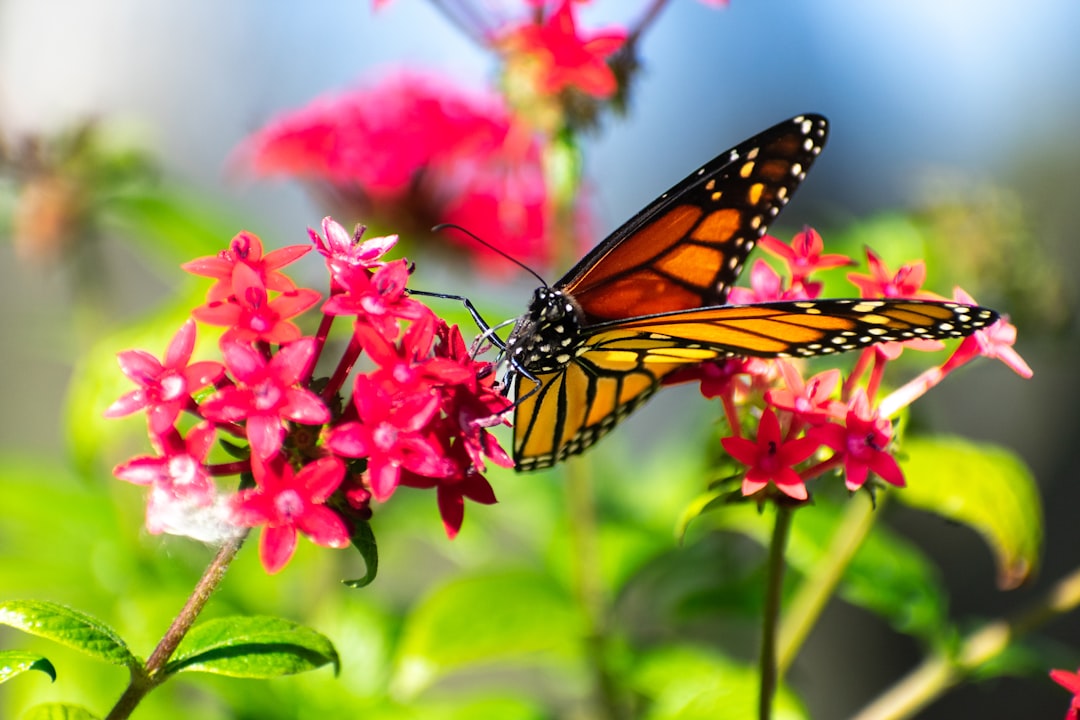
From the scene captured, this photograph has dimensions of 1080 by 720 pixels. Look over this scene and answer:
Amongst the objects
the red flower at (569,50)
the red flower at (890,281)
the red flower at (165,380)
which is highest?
the red flower at (569,50)

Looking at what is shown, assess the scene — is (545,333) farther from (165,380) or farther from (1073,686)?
(1073,686)

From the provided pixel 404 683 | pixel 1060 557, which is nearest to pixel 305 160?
pixel 404 683

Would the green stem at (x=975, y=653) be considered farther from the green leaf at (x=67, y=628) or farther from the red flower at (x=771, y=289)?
the green leaf at (x=67, y=628)

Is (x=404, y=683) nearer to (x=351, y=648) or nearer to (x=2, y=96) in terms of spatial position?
(x=351, y=648)

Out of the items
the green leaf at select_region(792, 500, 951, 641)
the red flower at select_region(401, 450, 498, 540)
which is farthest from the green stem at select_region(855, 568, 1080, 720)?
the red flower at select_region(401, 450, 498, 540)

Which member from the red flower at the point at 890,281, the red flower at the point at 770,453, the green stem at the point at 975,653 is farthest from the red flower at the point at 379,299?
the green stem at the point at 975,653

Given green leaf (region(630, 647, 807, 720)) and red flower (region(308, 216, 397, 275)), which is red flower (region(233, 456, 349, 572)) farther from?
green leaf (region(630, 647, 807, 720))
